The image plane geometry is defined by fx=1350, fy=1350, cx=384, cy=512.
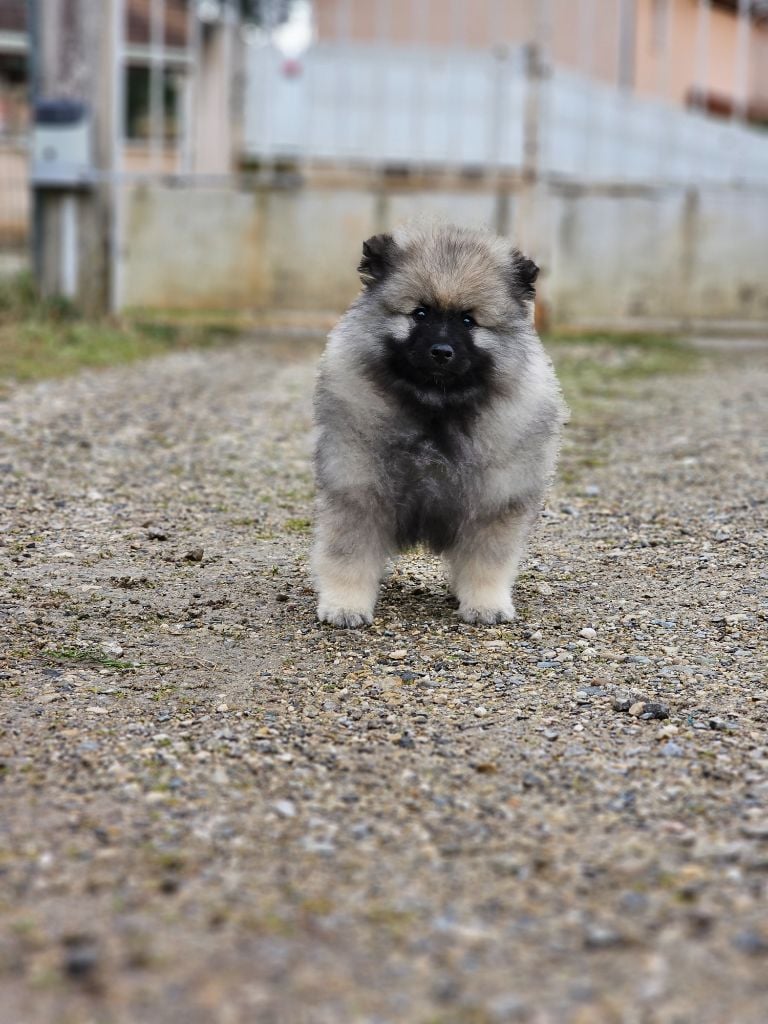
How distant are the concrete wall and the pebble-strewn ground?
5.31 metres

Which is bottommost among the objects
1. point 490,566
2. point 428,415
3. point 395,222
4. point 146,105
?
point 490,566

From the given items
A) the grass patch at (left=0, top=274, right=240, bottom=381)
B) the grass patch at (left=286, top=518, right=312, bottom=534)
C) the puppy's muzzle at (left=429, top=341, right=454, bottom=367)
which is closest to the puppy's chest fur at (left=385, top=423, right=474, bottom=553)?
the puppy's muzzle at (left=429, top=341, right=454, bottom=367)

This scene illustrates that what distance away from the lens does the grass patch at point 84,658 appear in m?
3.44

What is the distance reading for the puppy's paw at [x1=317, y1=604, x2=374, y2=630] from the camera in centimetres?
379

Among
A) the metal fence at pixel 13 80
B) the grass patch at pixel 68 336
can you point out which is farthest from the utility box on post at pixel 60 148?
the metal fence at pixel 13 80

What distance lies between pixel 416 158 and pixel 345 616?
8123mm

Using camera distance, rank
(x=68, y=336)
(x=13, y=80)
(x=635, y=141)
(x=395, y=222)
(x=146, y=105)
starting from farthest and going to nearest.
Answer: (x=13, y=80), (x=146, y=105), (x=635, y=141), (x=395, y=222), (x=68, y=336)

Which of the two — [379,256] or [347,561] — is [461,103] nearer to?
[379,256]

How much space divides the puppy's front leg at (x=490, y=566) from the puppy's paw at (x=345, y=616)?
301mm

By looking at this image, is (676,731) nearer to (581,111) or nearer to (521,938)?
(521,938)

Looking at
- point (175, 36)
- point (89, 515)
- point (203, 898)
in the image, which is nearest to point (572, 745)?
point (203, 898)

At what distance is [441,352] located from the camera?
3570 mm

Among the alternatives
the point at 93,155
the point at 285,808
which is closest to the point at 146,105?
the point at 93,155

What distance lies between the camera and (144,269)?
1034 cm
